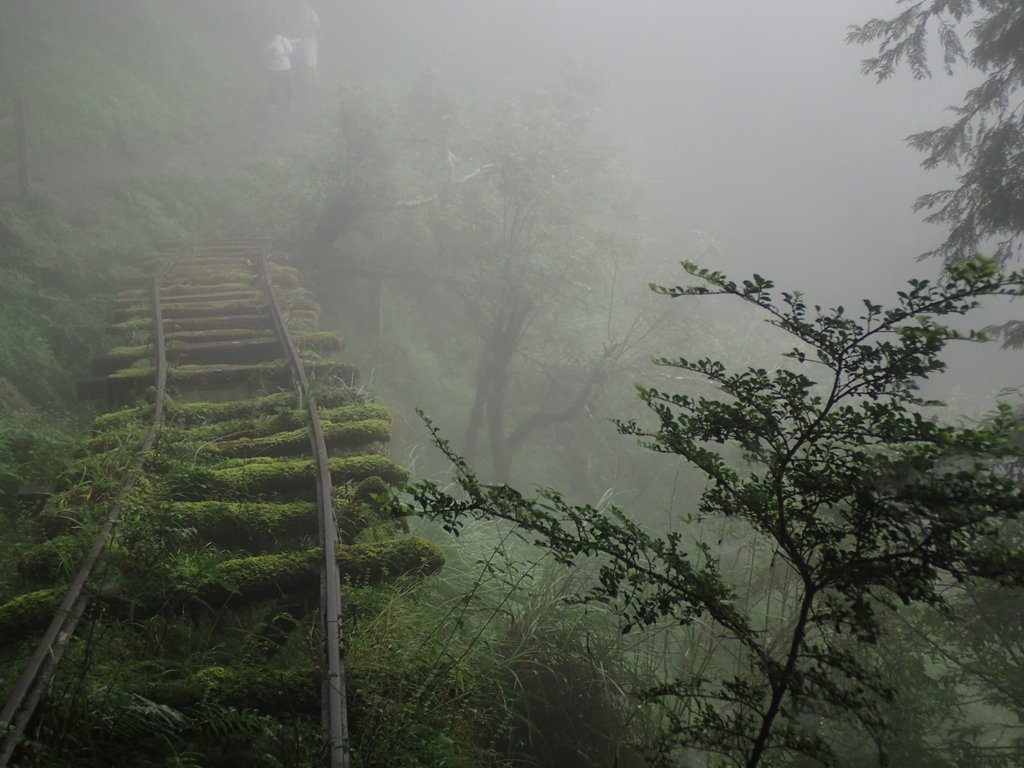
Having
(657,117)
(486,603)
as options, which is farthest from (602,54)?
(486,603)

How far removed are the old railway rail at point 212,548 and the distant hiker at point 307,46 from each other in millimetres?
22567

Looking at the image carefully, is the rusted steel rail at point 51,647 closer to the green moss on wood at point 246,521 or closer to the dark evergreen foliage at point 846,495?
the green moss on wood at point 246,521

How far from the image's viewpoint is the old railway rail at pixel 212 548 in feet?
9.73

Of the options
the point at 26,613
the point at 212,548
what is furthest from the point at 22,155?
the point at 26,613

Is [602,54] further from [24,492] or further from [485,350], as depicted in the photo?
[24,492]

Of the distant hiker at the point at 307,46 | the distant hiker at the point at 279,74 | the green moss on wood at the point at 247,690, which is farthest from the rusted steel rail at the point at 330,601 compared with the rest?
the distant hiker at the point at 307,46

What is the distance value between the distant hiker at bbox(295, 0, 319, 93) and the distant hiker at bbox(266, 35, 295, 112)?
2626 mm

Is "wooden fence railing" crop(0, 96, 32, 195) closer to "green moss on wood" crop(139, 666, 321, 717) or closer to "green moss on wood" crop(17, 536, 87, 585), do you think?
"green moss on wood" crop(17, 536, 87, 585)

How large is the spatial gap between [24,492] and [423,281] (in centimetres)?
1179

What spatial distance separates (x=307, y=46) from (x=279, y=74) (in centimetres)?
384

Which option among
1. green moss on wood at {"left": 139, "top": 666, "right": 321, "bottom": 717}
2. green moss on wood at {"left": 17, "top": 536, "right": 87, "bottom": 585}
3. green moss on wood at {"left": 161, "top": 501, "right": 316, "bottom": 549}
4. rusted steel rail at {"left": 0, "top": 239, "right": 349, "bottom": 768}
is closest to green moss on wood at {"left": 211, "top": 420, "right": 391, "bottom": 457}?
rusted steel rail at {"left": 0, "top": 239, "right": 349, "bottom": 768}

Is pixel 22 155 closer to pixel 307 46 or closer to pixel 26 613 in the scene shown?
pixel 26 613

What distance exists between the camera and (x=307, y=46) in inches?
1024

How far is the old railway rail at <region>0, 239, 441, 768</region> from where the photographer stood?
2.96 m
